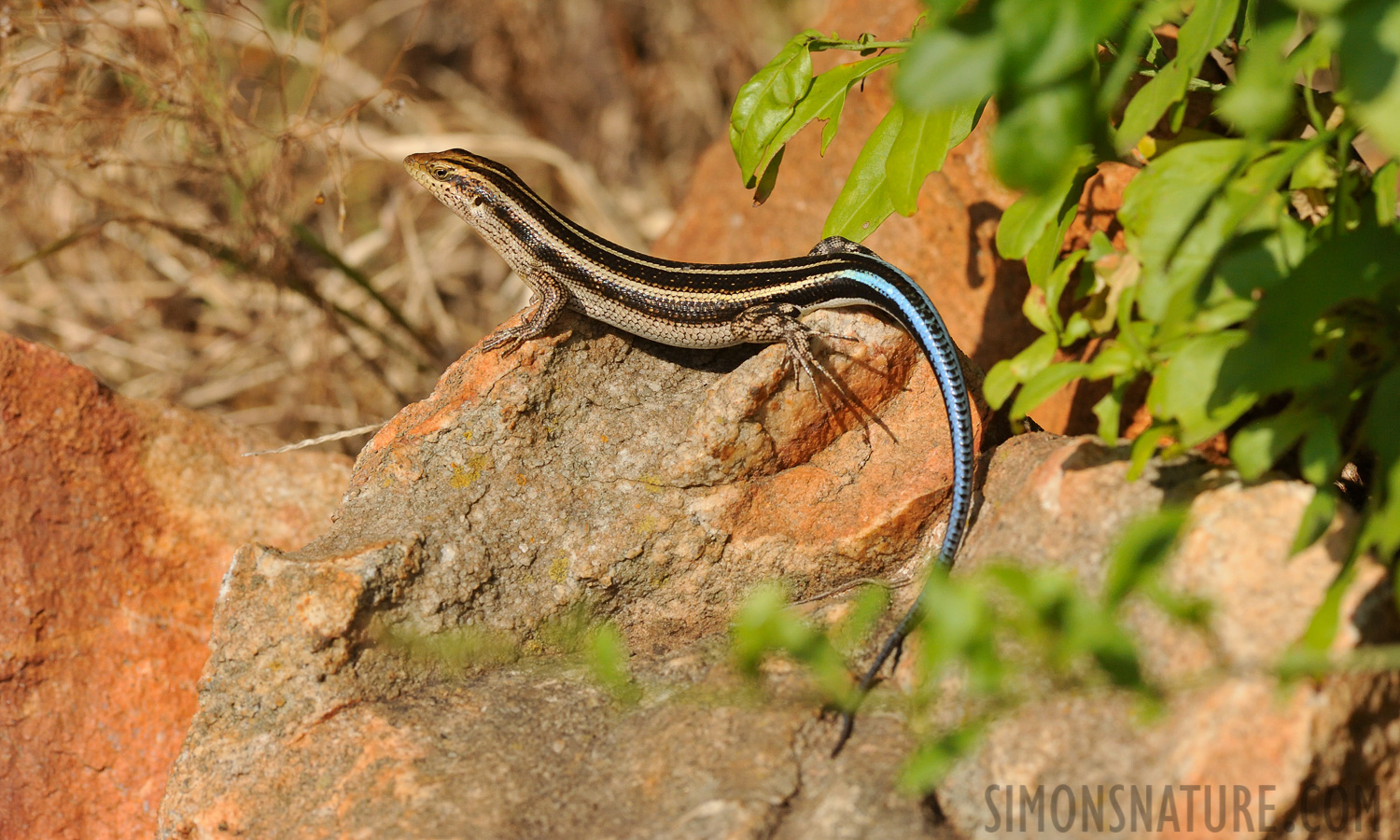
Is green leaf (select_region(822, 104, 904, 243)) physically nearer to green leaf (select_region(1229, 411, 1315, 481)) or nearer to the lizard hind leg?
the lizard hind leg

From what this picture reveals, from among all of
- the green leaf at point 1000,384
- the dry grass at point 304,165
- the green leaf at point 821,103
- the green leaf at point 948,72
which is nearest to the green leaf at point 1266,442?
the green leaf at point 1000,384

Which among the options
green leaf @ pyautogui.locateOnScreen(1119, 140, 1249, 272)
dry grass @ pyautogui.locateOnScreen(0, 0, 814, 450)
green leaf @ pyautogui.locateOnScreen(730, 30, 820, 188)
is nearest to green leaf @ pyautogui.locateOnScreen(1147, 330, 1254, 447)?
green leaf @ pyautogui.locateOnScreen(1119, 140, 1249, 272)

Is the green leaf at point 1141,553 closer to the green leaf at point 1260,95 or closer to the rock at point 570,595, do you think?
the green leaf at point 1260,95

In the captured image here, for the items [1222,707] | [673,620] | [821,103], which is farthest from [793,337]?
[1222,707]

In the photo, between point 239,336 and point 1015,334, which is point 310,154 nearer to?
point 239,336

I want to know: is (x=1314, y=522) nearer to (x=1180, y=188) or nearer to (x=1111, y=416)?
(x=1111, y=416)
